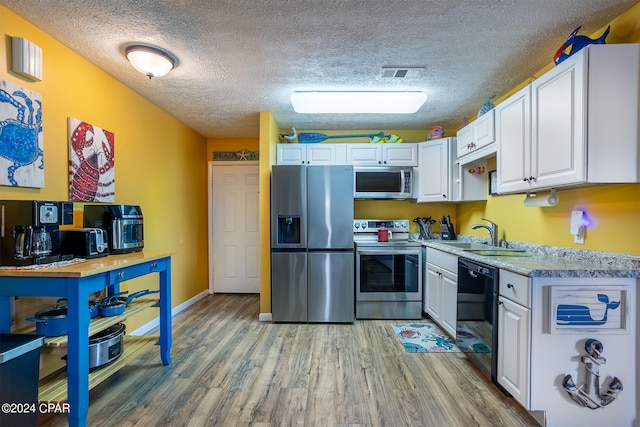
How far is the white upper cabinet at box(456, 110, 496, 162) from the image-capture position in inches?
101

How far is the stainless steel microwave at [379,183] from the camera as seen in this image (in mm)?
3680

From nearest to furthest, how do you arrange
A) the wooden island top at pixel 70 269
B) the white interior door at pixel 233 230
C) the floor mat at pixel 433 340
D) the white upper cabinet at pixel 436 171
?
the wooden island top at pixel 70 269
the floor mat at pixel 433 340
the white upper cabinet at pixel 436 171
the white interior door at pixel 233 230

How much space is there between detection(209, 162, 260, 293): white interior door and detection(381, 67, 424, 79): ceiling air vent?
2.65 metres

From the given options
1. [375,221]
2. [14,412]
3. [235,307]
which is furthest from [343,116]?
[14,412]

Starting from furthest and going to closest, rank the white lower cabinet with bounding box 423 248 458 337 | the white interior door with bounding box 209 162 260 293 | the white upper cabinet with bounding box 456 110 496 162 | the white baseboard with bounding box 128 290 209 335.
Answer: the white interior door with bounding box 209 162 260 293 < the white baseboard with bounding box 128 290 209 335 < the white lower cabinet with bounding box 423 248 458 337 < the white upper cabinet with bounding box 456 110 496 162

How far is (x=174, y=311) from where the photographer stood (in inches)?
139

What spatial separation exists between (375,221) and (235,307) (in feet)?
7.08

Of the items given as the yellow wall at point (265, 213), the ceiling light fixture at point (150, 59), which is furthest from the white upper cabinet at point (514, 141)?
the ceiling light fixture at point (150, 59)

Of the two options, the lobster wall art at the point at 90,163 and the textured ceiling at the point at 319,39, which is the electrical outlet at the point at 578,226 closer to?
the textured ceiling at the point at 319,39

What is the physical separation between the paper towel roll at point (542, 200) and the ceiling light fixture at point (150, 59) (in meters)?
2.85

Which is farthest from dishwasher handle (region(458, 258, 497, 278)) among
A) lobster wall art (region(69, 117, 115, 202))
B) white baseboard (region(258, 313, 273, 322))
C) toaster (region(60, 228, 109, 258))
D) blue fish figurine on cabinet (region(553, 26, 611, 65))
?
lobster wall art (region(69, 117, 115, 202))

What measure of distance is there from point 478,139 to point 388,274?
168cm

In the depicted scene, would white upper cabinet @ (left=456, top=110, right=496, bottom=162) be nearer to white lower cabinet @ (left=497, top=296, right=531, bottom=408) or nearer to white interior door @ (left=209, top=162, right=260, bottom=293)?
white lower cabinet @ (left=497, top=296, right=531, bottom=408)

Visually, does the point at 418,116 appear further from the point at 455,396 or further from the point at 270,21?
the point at 455,396
